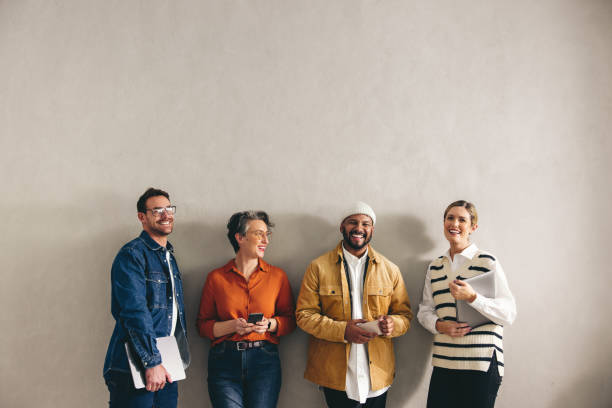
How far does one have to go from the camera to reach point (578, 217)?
11.1 ft

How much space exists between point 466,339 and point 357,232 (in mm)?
1087

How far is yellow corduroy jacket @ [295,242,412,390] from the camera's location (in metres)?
2.77

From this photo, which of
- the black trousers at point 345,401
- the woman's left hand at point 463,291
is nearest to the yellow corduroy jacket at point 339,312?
the black trousers at point 345,401

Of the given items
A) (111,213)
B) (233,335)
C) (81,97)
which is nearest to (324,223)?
(233,335)

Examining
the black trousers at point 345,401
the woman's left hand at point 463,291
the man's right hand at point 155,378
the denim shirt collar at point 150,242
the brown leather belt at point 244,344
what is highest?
the denim shirt collar at point 150,242

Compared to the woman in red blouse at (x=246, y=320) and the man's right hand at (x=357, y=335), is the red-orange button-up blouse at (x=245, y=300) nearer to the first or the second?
the woman in red blouse at (x=246, y=320)

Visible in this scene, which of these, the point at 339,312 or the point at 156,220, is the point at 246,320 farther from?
the point at 156,220

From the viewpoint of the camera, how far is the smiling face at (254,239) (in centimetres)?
293

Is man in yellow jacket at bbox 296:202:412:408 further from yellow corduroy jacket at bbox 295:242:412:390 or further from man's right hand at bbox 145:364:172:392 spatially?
man's right hand at bbox 145:364:172:392

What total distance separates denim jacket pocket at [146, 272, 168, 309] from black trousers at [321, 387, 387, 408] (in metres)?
1.38

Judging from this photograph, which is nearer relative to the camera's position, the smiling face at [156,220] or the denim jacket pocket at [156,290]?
the denim jacket pocket at [156,290]

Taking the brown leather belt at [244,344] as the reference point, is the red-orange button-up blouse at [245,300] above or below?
above

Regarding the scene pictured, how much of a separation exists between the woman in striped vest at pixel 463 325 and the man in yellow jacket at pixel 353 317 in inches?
11.2

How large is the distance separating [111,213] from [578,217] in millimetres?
4145
